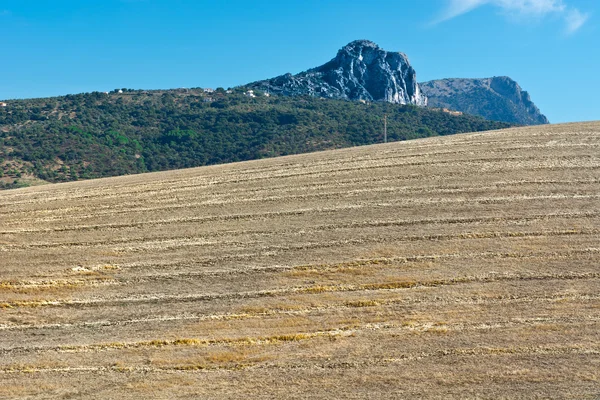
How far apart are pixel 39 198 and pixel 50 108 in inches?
2849

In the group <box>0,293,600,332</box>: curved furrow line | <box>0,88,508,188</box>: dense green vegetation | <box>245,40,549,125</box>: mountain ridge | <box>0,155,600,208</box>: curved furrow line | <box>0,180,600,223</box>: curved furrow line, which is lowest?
<box>0,293,600,332</box>: curved furrow line

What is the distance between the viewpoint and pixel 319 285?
22.1 meters

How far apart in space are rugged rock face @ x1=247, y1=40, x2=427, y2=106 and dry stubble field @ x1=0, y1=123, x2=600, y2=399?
116 m

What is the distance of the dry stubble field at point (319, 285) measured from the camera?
16.8 metres

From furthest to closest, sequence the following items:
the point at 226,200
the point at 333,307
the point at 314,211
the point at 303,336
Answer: the point at 226,200
the point at 314,211
the point at 333,307
the point at 303,336

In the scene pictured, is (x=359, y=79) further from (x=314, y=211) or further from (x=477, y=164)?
(x=314, y=211)

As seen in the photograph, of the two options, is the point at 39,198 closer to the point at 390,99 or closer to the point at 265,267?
the point at 265,267

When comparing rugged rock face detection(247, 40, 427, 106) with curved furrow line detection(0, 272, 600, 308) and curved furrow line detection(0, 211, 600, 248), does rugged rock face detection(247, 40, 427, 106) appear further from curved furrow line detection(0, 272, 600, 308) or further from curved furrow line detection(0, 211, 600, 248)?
curved furrow line detection(0, 272, 600, 308)

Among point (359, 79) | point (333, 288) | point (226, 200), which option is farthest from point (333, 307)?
point (359, 79)

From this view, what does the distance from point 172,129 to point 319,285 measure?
7815 cm

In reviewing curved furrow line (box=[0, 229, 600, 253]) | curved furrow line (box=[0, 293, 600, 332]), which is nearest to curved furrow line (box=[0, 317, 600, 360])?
curved furrow line (box=[0, 293, 600, 332])

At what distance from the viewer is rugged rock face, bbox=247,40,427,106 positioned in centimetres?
15320

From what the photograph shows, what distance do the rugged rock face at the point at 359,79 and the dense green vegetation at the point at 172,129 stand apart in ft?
98.3

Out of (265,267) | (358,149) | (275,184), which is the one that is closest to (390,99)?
(358,149)
